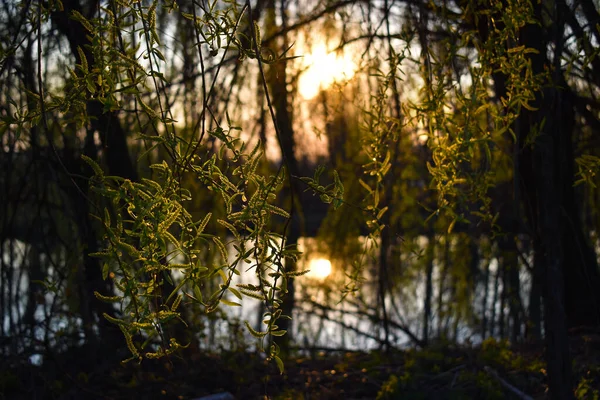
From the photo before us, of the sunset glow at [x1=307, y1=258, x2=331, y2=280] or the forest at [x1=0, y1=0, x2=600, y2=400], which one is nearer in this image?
the forest at [x1=0, y1=0, x2=600, y2=400]

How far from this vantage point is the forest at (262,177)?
122cm

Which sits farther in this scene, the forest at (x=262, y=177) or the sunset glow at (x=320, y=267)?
the sunset glow at (x=320, y=267)

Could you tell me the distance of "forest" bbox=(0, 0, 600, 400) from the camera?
1219 mm

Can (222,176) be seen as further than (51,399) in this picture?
No

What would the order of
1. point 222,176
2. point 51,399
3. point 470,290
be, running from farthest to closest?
point 470,290 → point 51,399 → point 222,176

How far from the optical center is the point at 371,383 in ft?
9.86

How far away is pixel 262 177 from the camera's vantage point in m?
1.22

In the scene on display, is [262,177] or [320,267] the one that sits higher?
[320,267]

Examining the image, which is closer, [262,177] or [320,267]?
[262,177]

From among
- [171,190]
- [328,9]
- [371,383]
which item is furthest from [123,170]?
[171,190]

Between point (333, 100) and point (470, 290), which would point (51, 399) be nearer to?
point (333, 100)

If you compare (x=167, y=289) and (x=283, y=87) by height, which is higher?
(x=283, y=87)

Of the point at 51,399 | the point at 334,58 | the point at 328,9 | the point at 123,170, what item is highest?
the point at 328,9

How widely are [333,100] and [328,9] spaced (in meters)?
0.75
